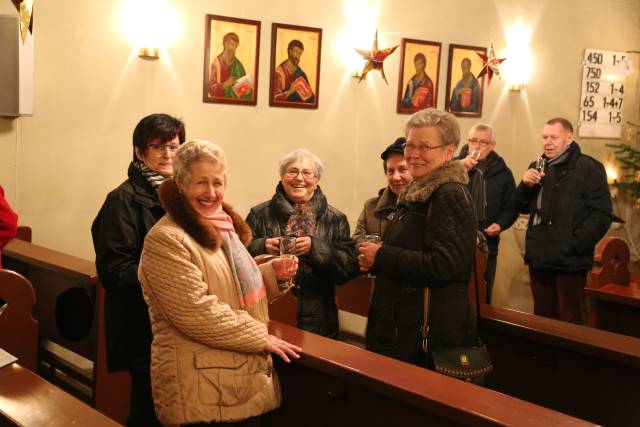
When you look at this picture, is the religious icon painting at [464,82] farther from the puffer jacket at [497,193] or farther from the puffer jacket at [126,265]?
the puffer jacket at [126,265]

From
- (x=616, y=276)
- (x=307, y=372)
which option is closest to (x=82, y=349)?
(x=307, y=372)

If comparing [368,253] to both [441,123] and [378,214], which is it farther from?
[378,214]

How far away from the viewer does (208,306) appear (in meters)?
2.21

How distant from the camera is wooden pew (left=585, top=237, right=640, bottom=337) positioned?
418 cm

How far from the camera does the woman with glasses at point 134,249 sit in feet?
9.19

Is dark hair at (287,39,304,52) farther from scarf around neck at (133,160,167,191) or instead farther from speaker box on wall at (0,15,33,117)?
scarf around neck at (133,160,167,191)

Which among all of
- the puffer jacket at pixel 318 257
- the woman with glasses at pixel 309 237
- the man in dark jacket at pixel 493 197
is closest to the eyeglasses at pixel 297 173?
the woman with glasses at pixel 309 237

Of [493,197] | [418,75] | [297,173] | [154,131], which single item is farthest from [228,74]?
[154,131]

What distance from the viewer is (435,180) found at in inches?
107

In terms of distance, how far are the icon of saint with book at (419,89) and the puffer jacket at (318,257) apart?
138 inches

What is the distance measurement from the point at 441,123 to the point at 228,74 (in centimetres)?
337

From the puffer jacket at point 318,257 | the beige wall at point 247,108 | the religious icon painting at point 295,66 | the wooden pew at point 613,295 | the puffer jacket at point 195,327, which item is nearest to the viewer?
the puffer jacket at point 195,327

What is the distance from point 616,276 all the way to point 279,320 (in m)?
2.54

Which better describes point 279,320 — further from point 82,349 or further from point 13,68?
point 13,68
